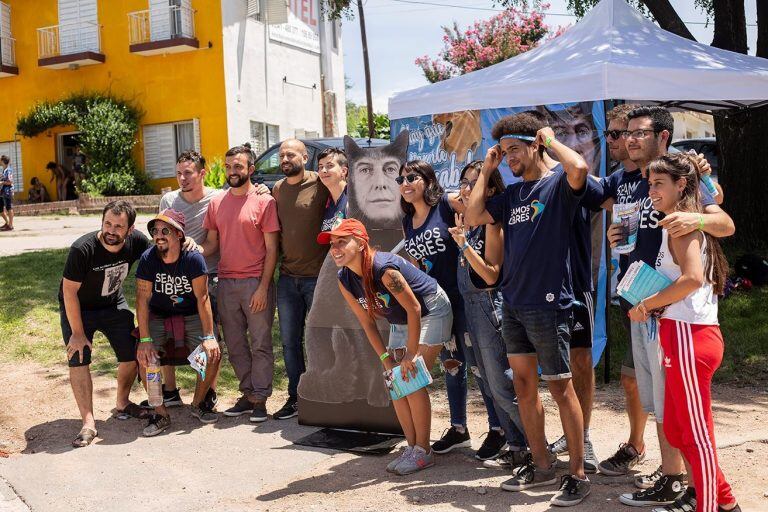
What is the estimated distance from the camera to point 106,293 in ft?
20.7

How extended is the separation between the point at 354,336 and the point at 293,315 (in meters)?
0.65

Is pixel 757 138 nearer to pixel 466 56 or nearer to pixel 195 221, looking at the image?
pixel 195 221

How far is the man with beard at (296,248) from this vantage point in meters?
6.35

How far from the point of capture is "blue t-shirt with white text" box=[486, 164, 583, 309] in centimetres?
431

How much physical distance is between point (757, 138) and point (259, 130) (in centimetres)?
1548

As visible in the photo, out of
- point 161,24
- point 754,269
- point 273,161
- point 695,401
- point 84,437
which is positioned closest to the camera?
point 695,401

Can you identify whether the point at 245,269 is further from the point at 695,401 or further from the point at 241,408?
the point at 695,401

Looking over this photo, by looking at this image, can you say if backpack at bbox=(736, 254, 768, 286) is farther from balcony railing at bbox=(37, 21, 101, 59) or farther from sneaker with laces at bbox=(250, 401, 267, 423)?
balcony railing at bbox=(37, 21, 101, 59)

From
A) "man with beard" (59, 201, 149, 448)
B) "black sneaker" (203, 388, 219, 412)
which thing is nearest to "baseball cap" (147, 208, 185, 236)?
"man with beard" (59, 201, 149, 448)

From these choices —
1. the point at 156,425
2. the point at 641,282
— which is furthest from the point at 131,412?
the point at 641,282

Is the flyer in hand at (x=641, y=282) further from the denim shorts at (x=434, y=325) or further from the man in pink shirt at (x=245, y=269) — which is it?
the man in pink shirt at (x=245, y=269)

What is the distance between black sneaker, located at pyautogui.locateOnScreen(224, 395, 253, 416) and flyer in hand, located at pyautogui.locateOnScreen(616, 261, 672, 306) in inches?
136

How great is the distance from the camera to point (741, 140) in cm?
1095

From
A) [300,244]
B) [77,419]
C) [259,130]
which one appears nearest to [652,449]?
[300,244]
